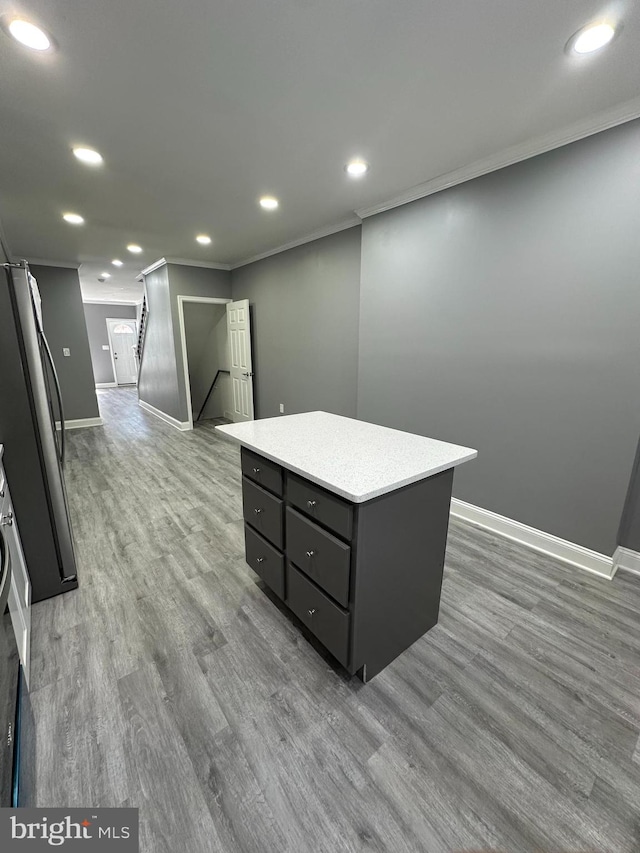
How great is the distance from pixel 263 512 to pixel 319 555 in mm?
462

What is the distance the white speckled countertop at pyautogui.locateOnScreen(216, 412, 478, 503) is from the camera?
1239 mm

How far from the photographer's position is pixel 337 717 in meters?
1.33

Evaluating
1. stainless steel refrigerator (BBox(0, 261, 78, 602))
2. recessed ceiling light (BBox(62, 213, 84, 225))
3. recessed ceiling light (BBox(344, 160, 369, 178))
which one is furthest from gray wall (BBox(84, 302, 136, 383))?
recessed ceiling light (BBox(344, 160, 369, 178))

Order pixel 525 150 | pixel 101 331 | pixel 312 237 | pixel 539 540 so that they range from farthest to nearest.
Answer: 1. pixel 101 331
2. pixel 312 237
3. pixel 539 540
4. pixel 525 150

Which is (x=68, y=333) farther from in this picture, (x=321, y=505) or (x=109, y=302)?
(x=321, y=505)

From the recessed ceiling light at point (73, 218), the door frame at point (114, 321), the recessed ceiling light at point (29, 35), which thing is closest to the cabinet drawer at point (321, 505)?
the recessed ceiling light at point (29, 35)

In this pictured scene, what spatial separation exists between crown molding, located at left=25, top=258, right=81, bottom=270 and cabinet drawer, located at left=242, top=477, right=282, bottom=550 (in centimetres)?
571

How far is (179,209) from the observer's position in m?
3.16

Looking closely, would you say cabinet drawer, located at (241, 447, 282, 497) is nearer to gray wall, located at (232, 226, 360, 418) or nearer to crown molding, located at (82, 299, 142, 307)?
gray wall, located at (232, 226, 360, 418)

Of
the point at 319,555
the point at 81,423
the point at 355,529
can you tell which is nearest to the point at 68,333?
the point at 81,423

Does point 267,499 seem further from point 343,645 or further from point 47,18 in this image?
point 47,18

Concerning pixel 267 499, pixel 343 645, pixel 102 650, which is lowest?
pixel 102 650

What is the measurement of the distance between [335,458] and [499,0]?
1.78m

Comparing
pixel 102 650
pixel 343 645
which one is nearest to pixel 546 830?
pixel 343 645
